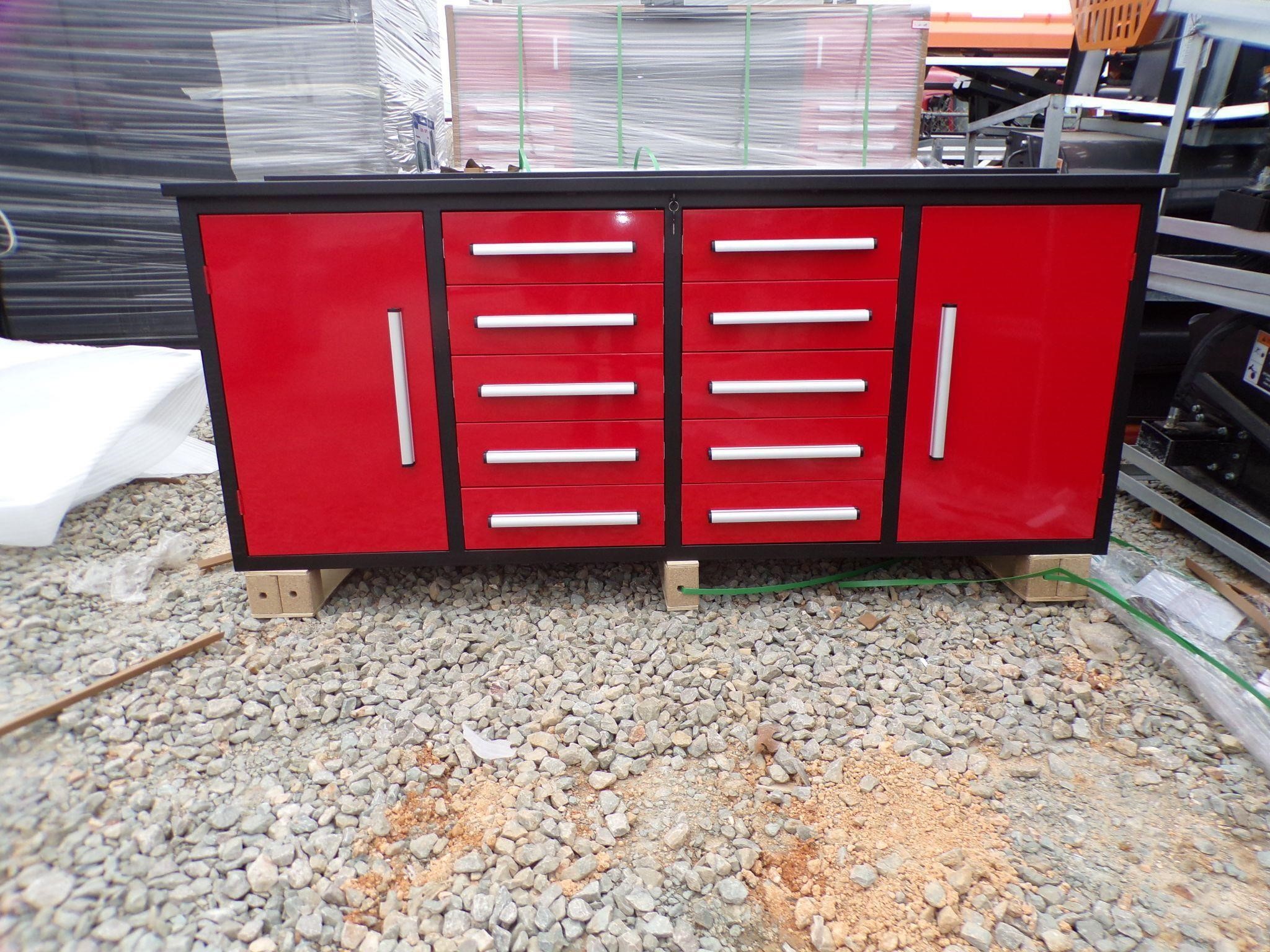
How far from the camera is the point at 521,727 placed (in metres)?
1.63

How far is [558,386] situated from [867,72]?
1.51 m

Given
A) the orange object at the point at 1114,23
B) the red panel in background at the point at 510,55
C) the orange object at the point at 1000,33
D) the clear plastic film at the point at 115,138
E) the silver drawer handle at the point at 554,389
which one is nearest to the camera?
the silver drawer handle at the point at 554,389

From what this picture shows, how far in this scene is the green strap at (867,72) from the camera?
2539 millimetres

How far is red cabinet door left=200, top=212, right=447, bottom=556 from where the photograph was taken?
69.9 inches

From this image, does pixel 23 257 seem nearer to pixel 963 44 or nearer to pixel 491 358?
pixel 491 358

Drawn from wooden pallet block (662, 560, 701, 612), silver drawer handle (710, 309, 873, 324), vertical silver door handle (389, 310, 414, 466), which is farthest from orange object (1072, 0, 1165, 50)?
vertical silver door handle (389, 310, 414, 466)

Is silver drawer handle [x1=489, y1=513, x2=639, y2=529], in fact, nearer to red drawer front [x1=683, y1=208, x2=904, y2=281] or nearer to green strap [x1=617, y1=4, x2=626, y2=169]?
red drawer front [x1=683, y1=208, x2=904, y2=281]

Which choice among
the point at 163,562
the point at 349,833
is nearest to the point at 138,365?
the point at 163,562

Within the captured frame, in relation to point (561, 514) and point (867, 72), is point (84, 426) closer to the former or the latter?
point (561, 514)

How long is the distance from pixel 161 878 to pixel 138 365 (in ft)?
7.22

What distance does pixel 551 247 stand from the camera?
1.79 meters

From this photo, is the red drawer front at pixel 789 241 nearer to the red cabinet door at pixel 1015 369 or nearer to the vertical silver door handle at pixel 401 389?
the red cabinet door at pixel 1015 369

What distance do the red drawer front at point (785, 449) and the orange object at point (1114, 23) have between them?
138 cm

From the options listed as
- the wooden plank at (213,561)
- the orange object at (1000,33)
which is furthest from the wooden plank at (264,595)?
the orange object at (1000,33)
